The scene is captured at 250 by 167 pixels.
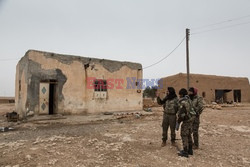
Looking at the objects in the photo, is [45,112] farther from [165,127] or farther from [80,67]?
[165,127]

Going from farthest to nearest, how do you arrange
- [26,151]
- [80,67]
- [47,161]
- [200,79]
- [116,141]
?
[200,79]
[80,67]
[116,141]
[26,151]
[47,161]

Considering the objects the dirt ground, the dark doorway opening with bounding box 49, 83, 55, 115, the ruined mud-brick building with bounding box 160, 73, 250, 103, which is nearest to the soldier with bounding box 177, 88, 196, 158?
the dirt ground

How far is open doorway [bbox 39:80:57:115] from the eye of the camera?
28.4 feet

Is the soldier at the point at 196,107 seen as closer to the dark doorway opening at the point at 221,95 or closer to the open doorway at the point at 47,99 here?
the open doorway at the point at 47,99

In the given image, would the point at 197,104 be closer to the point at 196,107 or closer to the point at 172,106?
the point at 196,107

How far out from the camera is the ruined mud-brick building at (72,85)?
826cm

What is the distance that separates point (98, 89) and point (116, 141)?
592cm

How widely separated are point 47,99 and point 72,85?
4.90 feet

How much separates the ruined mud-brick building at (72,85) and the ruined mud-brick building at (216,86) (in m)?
8.30

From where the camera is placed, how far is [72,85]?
30.5 feet

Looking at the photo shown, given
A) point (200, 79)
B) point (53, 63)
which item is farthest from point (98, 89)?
point (200, 79)

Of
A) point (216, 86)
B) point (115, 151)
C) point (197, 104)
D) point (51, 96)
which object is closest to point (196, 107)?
point (197, 104)

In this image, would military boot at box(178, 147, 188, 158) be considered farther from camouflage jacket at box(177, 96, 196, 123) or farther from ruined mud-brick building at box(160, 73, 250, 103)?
ruined mud-brick building at box(160, 73, 250, 103)

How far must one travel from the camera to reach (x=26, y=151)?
3.79 meters
